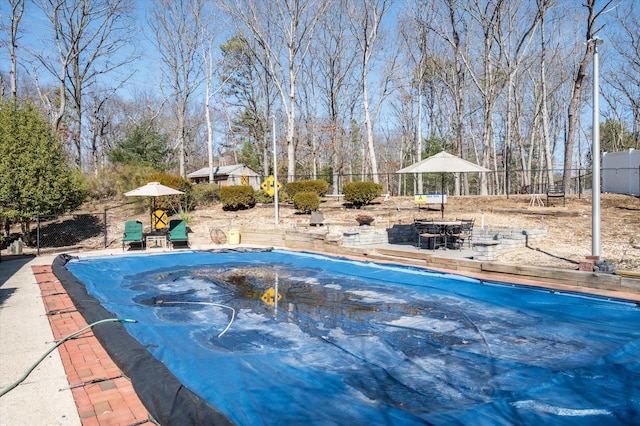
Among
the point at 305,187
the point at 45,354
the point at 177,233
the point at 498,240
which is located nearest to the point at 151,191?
the point at 177,233

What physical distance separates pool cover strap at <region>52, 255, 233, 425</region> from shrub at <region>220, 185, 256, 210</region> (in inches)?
615

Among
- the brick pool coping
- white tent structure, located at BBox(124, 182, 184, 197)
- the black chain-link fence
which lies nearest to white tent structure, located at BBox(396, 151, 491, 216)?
the brick pool coping

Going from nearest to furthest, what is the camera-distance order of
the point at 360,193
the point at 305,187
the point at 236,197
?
the point at 360,193 → the point at 236,197 → the point at 305,187

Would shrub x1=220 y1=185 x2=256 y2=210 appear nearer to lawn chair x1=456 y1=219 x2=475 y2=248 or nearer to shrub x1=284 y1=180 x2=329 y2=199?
shrub x1=284 y1=180 x2=329 y2=199

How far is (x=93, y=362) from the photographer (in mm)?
4391

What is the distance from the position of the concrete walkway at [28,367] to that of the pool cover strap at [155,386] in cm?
45

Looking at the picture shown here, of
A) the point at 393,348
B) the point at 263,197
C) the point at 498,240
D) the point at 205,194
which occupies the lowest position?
the point at 393,348

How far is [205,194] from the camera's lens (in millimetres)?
22984

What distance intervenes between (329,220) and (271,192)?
14.3 ft

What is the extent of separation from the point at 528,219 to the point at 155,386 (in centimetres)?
1295

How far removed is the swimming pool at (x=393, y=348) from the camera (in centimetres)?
357

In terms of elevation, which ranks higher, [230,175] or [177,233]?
[230,175]

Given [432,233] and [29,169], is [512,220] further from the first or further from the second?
[29,169]

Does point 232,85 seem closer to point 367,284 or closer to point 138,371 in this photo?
point 367,284
